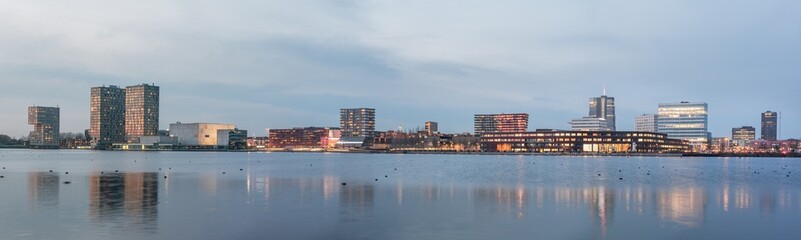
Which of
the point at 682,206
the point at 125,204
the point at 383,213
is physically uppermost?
the point at 125,204

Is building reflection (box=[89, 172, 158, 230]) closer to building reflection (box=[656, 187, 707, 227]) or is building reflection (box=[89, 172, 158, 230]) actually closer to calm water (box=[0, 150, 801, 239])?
calm water (box=[0, 150, 801, 239])

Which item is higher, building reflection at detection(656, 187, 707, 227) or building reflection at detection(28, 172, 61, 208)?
building reflection at detection(28, 172, 61, 208)

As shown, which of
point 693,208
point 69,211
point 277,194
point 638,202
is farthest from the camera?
point 277,194

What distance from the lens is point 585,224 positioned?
3142 cm

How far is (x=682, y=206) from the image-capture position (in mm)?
41375

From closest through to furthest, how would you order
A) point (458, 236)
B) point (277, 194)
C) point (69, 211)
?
point (458, 236) → point (69, 211) → point (277, 194)

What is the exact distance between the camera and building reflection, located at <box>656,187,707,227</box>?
3416cm

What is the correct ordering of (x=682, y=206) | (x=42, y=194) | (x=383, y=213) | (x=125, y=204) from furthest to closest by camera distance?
(x=42, y=194), (x=682, y=206), (x=125, y=204), (x=383, y=213)

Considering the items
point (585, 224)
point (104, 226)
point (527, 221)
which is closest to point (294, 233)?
point (104, 226)

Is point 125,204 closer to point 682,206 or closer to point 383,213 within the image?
point 383,213

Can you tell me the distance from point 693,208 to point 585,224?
41.0ft

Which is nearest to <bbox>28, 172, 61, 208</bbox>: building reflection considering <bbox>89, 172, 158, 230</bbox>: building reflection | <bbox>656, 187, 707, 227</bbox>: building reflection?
<bbox>89, 172, 158, 230</bbox>: building reflection

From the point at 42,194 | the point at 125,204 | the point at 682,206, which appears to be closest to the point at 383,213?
the point at 125,204

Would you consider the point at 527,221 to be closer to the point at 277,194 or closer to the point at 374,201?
the point at 374,201
